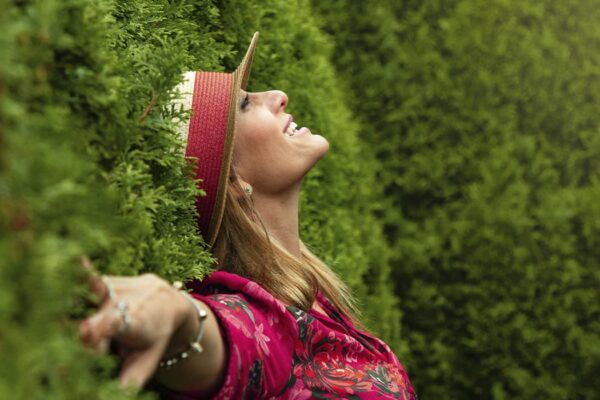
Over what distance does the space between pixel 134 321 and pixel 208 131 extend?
119cm

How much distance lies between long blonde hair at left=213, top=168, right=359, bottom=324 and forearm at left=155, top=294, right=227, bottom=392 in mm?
794

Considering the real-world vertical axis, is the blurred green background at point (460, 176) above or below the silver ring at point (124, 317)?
below

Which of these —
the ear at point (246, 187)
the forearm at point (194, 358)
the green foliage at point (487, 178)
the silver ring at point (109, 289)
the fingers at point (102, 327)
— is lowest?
the green foliage at point (487, 178)

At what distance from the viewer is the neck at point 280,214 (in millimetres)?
2725

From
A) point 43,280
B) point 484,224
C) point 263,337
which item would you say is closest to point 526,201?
point 484,224

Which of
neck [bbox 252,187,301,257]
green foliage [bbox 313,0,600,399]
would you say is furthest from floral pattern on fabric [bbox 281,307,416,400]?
green foliage [bbox 313,0,600,399]

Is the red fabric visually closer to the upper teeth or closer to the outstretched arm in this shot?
the upper teeth

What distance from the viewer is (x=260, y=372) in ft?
5.98

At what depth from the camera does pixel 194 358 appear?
61.3 inches

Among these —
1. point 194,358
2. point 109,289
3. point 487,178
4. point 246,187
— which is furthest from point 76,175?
point 487,178

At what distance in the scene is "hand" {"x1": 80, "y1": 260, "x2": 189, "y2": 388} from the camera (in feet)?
4.35

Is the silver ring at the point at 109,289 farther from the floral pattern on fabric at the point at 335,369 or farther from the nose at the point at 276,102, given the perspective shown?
the nose at the point at 276,102

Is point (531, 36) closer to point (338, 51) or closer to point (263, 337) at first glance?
point (338, 51)

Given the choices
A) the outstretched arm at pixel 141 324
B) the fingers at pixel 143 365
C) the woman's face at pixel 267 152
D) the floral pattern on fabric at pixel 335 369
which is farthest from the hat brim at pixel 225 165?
the fingers at pixel 143 365
